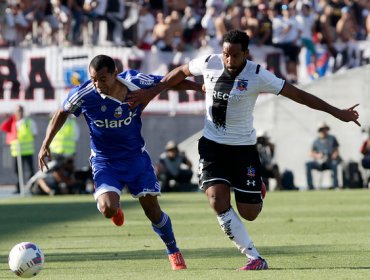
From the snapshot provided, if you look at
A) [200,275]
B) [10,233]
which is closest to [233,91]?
[200,275]

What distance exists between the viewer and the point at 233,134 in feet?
37.5

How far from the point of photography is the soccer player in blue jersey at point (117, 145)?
11.5m

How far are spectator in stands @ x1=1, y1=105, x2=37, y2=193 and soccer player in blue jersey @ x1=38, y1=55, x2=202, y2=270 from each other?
17.0m

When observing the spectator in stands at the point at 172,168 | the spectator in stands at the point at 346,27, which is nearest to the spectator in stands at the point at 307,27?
the spectator in stands at the point at 346,27

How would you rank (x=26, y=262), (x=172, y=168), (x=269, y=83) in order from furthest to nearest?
(x=172, y=168) < (x=269, y=83) < (x=26, y=262)

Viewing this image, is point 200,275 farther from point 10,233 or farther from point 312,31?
point 312,31

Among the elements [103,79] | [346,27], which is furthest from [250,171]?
[346,27]

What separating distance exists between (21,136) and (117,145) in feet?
56.5

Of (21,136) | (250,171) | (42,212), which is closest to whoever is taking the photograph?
(250,171)

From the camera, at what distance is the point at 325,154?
28.4m

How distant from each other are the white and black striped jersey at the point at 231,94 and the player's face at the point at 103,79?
78 cm

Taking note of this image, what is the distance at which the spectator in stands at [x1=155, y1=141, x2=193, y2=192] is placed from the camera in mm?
27609

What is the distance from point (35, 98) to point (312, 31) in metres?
7.27

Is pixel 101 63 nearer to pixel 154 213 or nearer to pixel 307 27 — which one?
pixel 154 213
